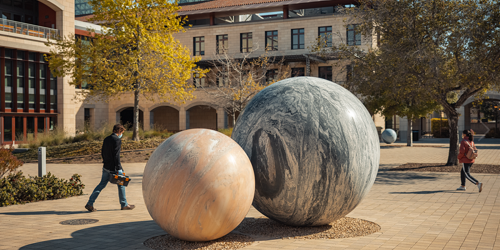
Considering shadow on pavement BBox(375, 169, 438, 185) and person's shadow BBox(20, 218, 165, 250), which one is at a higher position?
person's shadow BBox(20, 218, 165, 250)

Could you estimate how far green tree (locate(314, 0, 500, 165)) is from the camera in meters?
14.8

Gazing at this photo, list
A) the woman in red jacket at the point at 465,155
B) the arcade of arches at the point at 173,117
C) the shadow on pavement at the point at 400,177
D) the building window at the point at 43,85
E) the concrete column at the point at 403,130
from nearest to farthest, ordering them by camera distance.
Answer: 1. the woman in red jacket at the point at 465,155
2. the shadow on pavement at the point at 400,177
3. the building window at the point at 43,85
4. the concrete column at the point at 403,130
5. the arcade of arches at the point at 173,117

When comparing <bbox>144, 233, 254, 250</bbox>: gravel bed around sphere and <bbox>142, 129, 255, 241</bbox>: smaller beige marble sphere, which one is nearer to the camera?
<bbox>142, 129, 255, 241</bbox>: smaller beige marble sphere

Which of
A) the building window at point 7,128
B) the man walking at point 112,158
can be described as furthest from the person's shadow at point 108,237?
the building window at point 7,128

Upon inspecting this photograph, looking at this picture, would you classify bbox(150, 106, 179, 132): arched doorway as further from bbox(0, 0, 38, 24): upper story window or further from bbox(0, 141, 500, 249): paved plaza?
bbox(0, 141, 500, 249): paved plaza

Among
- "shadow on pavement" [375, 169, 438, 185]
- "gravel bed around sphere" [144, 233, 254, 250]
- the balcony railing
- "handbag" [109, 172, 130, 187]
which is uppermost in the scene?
the balcony railing

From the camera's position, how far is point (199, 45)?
1841 inches

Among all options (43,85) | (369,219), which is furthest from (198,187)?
(43,85)

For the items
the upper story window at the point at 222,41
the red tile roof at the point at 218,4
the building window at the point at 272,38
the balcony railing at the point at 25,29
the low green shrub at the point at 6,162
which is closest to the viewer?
the low green shrub at the point at 6,162

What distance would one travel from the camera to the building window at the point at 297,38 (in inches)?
1690

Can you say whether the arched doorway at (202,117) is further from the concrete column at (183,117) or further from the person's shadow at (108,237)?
the person's shadow at (108,237)

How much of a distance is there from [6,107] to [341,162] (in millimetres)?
34428

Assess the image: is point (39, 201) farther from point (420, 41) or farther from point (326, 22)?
point (326, 22)

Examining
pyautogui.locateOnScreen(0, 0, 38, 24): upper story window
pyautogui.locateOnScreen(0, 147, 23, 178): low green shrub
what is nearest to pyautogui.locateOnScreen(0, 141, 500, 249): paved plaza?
pyautogui.locateOnScreen(0, 147, 23, 178): low green shrub
